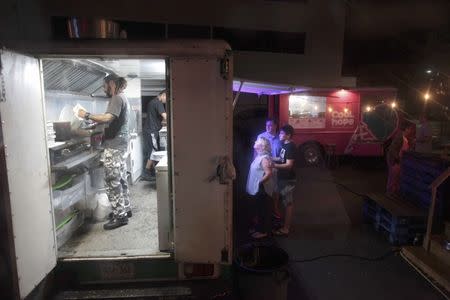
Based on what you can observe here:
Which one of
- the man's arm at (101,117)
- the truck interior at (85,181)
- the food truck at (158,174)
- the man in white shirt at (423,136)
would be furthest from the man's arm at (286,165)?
the man in white shirt at (423,136)

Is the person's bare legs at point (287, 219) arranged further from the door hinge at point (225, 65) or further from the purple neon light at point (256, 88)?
the door hinge at point (225, 65)

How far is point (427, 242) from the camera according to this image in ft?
16.6

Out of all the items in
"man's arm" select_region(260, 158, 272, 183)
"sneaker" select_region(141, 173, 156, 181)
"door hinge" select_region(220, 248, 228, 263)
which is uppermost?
"man's arm" select_region(260, 158, 272, 183)

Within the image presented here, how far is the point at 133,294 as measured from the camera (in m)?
3.24

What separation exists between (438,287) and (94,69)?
635 centimetres

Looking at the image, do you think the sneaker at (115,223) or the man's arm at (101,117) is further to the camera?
the sneaker at (115,223)

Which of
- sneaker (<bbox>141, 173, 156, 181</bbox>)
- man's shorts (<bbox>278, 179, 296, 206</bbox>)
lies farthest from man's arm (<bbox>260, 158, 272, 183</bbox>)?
sneaker (<bbox>141, 173, 156, 181</bbox>)

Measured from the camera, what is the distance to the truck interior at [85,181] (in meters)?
3.79

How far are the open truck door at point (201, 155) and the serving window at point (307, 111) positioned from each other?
917 cm

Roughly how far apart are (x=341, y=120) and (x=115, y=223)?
993 cm

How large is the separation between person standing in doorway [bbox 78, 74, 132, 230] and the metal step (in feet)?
4.64

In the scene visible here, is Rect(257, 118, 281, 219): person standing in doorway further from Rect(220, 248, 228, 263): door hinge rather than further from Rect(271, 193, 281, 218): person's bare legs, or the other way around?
Rect(220, 248, 228, 263): door hinge

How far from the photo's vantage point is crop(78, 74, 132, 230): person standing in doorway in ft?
14.5

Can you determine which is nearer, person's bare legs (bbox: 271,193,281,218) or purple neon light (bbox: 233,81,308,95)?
person's bare legs (bbox: 271,193,281,218)
